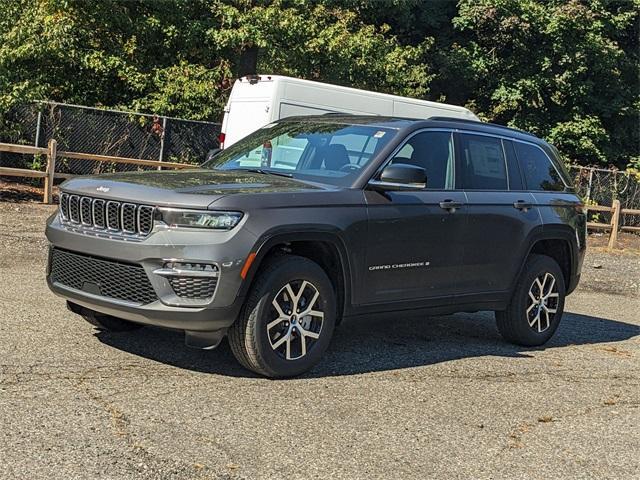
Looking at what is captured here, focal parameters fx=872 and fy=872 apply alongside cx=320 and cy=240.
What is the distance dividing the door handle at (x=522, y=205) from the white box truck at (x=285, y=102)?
6.99 m

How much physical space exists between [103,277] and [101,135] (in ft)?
45.1

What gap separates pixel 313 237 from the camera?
5.79 m

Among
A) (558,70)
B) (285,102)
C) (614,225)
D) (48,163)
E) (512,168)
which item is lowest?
(614,225)

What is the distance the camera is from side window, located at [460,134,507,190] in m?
7.16

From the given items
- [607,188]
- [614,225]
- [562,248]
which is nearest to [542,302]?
[562,248]

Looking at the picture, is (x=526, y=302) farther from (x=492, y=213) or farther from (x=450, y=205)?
(x=450, y=205)

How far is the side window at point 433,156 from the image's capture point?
22.0 feet

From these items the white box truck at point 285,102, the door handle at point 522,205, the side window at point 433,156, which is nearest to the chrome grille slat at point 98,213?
the side window at point 433,156

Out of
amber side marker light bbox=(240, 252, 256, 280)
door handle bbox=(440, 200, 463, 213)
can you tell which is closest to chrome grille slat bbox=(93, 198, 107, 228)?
amber side marker light bbox=(240, 252, 256, 280)

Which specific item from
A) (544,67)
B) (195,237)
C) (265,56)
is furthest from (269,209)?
(544,67)

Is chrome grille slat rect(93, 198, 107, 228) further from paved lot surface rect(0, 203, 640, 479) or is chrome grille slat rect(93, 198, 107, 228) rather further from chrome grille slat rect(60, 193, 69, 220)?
paved lot surface rect(0, 203, 640, 479)

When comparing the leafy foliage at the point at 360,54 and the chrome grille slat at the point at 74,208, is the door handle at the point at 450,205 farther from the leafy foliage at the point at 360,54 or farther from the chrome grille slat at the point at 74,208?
the leafy foliage at the point at 360,54

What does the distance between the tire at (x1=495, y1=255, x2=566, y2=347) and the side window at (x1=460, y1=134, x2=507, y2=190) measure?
0.84m

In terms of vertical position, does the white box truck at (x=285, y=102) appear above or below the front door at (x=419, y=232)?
above
